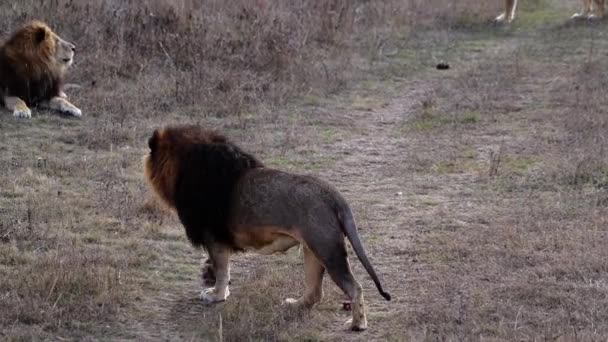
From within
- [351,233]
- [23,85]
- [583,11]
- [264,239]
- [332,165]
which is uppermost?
[351,233]

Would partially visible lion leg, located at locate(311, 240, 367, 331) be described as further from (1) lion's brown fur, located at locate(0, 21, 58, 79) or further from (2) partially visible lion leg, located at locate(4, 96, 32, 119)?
(1) lion's brown fur, located at locate(0, 21, 58, 79)

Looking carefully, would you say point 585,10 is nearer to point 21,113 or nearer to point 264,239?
point 21,113

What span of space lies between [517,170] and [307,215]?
389 centimetres

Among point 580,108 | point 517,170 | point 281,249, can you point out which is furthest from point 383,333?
point 580,108

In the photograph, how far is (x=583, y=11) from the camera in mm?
18234

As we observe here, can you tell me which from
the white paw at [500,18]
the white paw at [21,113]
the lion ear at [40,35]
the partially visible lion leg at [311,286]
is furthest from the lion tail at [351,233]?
the white paw at [500,18]

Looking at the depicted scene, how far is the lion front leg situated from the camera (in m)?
10.1

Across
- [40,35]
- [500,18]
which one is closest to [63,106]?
[40,35]

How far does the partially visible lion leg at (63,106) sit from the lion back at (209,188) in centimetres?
450

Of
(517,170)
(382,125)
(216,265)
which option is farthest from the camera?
(382,125)

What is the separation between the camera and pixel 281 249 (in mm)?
5734

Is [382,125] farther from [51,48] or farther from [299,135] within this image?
[51,48]

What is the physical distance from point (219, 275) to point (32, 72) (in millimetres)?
5044

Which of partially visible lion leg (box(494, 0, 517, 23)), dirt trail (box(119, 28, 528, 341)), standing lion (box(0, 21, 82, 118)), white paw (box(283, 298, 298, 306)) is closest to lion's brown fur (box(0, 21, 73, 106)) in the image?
standing lion (box(0, 21, 82, 118))
